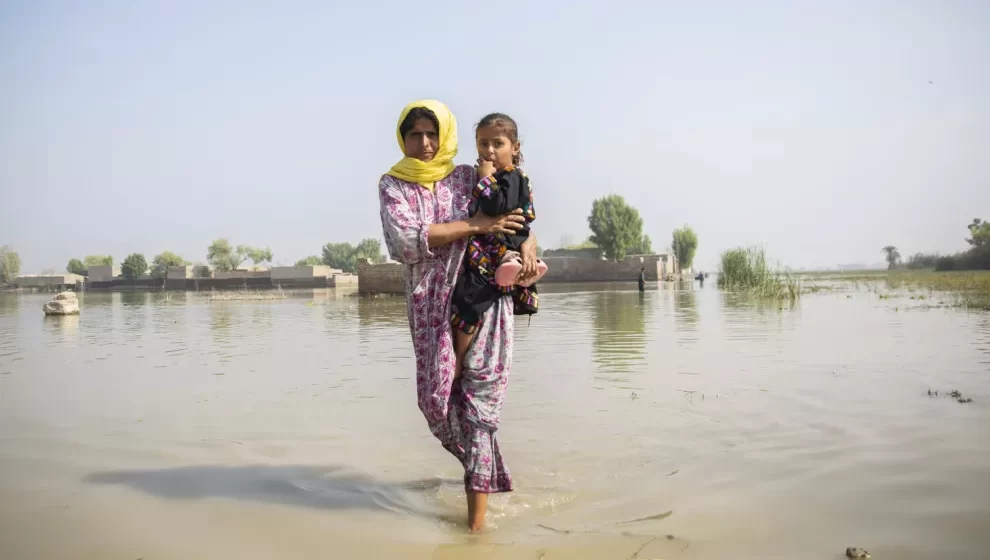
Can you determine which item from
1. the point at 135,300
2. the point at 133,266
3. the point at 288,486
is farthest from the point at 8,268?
the point at 288,486

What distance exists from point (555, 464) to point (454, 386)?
96 cm

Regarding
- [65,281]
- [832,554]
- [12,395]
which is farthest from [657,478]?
[65,281]

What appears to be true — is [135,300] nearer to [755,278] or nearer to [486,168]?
[755,278]

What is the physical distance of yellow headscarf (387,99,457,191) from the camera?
8.96 ft

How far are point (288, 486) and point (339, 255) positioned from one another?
103802mm

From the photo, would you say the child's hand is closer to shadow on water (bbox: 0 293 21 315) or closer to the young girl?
the young girl

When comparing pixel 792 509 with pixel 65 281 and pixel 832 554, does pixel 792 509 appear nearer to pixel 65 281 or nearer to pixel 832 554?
pixel 832 554

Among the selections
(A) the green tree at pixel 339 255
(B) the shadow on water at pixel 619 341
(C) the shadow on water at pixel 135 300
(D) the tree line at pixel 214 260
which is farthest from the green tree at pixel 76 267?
(B) the shadow on water at pixel 619 341

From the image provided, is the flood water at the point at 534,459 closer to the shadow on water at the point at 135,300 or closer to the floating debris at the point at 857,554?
the floating debris at the point at 857,554

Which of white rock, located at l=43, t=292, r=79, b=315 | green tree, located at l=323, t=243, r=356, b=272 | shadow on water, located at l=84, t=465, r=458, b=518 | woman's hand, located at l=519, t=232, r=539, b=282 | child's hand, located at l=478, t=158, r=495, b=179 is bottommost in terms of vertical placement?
shadow on water, located at l=84, t=465, r=458, b=518

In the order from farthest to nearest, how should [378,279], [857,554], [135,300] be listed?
[135,300]
[378,279]
[857,554]

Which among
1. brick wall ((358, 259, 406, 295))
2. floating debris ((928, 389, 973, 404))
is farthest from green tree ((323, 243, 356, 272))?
floating debris ((928, 389, 973, 404))

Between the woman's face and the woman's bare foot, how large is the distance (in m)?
1.28

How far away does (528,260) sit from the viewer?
2.64m
